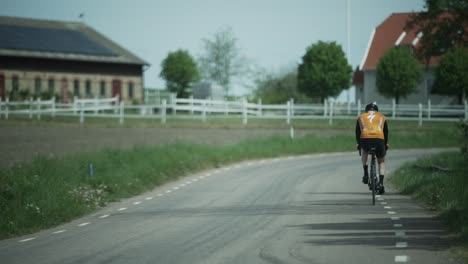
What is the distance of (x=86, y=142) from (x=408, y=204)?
74.1 feet

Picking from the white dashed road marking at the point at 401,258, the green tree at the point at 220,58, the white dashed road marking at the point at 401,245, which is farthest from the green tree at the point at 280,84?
the white dashed road marking at the point at 401,258

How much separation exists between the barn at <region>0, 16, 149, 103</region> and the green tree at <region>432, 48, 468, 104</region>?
2946cm

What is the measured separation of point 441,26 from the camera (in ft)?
178

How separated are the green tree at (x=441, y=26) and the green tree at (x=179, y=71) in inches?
2124

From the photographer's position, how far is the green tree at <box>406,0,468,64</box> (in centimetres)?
5381

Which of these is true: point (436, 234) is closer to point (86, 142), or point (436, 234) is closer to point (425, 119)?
point (86, 142)

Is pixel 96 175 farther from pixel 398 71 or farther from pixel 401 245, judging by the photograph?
pixel 398 71

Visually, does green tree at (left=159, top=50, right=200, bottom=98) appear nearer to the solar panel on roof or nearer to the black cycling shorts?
A: the solar panel on roof

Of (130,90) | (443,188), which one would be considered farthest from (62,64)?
(443,188)

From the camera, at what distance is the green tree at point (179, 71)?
10750cm

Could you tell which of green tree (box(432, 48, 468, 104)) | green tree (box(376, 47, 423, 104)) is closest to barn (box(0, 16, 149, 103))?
green tree (box(376, 47, 423, 104))

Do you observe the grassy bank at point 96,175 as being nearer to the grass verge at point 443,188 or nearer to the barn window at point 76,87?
the grass verge at point 443,188

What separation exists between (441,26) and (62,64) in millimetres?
41211

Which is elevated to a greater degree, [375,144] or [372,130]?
[372,130]
